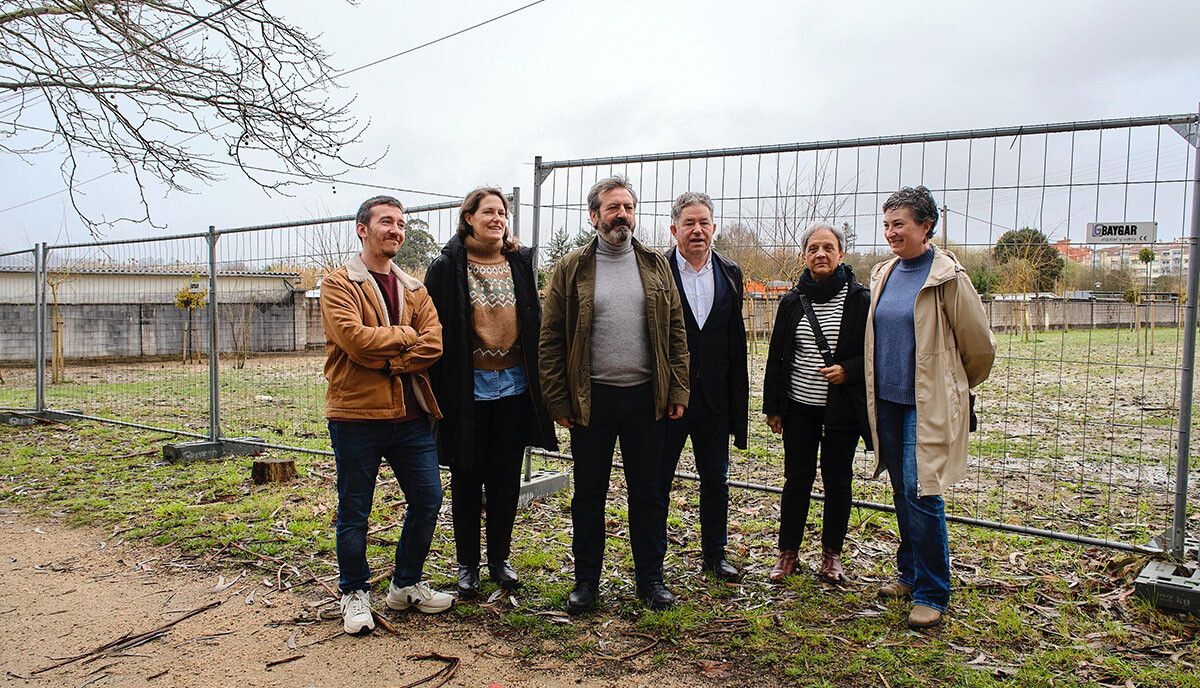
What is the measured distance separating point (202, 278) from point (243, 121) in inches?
114

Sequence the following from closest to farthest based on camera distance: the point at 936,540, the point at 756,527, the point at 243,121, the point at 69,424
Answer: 1. the point at 936,540
2. the point at 756,527
3. the point at 243,121
4. the point at 69,424

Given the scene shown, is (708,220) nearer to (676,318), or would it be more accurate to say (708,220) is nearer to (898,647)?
(676,318)

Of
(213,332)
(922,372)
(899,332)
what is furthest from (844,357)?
(213,332)

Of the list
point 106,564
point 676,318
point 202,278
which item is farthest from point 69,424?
point 676,318

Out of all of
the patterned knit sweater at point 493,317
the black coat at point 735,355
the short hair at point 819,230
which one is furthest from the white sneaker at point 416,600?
the short hair at point 819,230

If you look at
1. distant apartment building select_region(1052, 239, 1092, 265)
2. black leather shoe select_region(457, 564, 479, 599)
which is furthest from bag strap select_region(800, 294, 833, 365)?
black leather shoe select_region(457, 564, 479, 599)

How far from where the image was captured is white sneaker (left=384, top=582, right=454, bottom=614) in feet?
13.3

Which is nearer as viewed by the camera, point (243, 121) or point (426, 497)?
point (426, 497)

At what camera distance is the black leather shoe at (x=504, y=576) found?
14.3ft

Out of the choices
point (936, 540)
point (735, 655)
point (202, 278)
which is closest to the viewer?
point (735, 655)

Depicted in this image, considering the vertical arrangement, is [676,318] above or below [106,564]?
above

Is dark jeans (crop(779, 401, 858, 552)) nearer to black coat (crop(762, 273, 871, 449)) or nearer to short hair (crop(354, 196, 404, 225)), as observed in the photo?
black coat (crop(762, 273, 871, 449))

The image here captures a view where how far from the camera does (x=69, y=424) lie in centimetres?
1011

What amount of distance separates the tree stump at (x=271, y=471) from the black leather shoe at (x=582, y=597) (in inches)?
145
